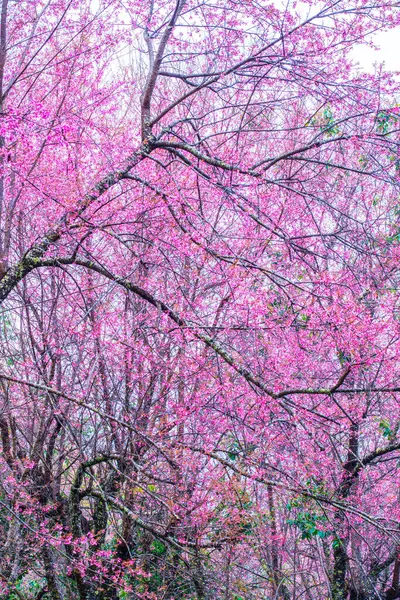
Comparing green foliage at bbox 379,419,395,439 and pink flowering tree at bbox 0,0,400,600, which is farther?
green foliage at bbox 379,419,395,439

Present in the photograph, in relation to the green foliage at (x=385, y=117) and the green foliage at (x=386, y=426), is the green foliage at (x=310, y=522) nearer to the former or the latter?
the green foliage at (x=386, y=426)

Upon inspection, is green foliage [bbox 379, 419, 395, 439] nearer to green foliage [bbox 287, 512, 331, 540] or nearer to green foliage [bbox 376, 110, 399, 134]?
green foliage [bbox 287, 512, 331, 540]

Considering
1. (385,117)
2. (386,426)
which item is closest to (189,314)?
(386,426)

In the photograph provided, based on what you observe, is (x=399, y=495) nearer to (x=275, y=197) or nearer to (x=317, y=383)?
(x=317, y=383)

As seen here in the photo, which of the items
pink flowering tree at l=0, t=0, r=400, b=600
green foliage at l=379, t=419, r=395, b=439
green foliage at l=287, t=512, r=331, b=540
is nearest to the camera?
pink flowering tree at l=0, t=0, r=400, b=600

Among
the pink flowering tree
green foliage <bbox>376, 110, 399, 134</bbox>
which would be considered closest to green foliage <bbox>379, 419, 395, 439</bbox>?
the pink flowering tree

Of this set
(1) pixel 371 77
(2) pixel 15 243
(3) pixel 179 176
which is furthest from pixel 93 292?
(1) pixel 371 77

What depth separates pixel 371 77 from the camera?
4.55 m

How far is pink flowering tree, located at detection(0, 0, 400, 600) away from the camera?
4.38 metres

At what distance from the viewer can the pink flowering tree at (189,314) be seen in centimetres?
438

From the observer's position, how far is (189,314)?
6.32m

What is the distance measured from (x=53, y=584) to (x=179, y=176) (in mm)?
5177

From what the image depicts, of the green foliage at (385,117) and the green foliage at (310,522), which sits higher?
the green foliage at (385,117)

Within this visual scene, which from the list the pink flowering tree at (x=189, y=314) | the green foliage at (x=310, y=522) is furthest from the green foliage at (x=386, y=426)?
the green foliage at (x=310, y=522)
